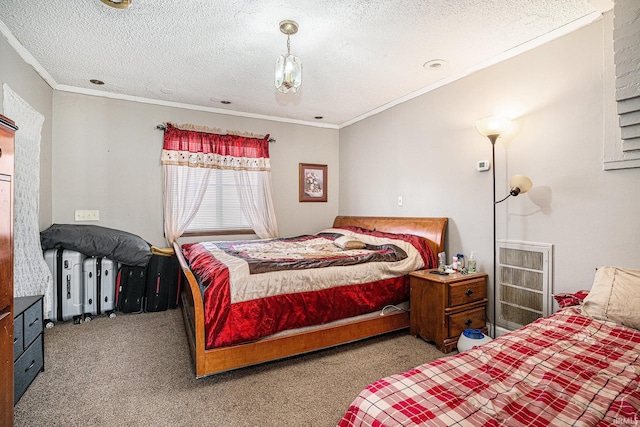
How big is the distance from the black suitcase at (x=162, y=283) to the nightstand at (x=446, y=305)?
8.61 ft

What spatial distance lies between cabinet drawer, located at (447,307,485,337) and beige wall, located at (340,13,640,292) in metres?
0.43

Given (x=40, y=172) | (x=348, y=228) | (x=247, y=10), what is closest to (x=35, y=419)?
(x=40, y=172)

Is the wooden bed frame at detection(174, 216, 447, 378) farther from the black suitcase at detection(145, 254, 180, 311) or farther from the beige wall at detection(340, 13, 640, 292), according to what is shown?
the black suitcase at detection(145, 254, 180, 311)

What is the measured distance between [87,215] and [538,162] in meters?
4.63

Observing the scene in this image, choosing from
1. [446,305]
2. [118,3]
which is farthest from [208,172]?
[446,305]

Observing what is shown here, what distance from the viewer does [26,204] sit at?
2.60m

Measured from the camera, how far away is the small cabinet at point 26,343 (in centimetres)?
178

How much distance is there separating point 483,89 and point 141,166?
3.93 metres

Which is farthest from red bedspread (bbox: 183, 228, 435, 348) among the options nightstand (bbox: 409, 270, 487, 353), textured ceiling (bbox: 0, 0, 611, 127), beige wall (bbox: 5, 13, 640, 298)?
textured ceiling (bbox: 0, 0, 611, 127)

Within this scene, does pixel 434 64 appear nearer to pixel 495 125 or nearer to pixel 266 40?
pixel 495 125

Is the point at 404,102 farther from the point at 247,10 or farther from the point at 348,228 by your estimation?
the point at 247,10

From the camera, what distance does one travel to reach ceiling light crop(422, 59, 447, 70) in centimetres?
279

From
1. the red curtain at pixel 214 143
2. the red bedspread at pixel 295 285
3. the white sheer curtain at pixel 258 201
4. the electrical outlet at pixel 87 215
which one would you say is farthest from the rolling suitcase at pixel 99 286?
the white sheer curtain at pixel 258 201

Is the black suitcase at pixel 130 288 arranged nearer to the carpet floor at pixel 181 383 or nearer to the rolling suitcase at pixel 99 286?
the rolling suitcase at pixel 99 286
